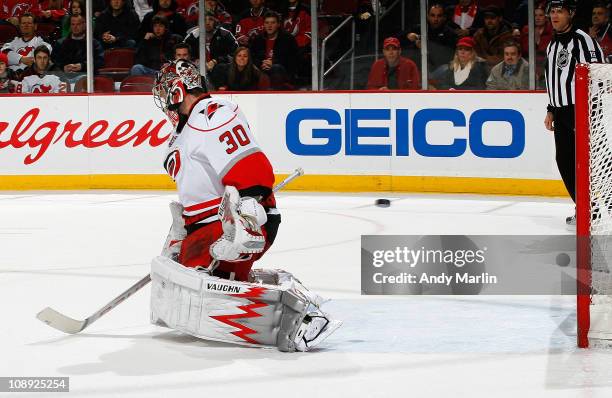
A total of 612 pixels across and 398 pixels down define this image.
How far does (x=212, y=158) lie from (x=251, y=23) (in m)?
7.07

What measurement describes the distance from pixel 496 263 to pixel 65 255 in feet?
7.26

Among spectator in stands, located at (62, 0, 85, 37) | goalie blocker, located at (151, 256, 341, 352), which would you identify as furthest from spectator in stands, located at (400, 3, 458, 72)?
goalie blocker, located at (151, 256, 341, 352)

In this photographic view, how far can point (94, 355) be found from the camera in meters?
3.66

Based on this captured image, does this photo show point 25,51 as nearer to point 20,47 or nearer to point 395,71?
point 20,47

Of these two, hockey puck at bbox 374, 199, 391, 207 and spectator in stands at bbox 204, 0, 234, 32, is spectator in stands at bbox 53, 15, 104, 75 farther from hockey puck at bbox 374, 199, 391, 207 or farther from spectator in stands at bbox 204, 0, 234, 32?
hockey puck at bbox 374, 199, 391, 207

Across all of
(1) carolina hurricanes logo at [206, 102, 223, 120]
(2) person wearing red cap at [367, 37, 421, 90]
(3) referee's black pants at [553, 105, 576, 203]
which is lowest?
(3) referee's black pants at [553, 105, 576, 203]

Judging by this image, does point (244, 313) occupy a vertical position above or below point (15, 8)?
below

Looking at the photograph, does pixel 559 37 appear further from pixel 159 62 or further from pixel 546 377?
pixel 159 62

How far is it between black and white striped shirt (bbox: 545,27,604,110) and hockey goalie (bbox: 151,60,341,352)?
324 centimetres

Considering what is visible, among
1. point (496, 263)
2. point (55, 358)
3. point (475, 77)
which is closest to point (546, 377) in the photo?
point (55, 358)

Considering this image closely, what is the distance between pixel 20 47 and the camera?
11023 mm

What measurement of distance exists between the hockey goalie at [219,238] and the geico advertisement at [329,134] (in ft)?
19.2

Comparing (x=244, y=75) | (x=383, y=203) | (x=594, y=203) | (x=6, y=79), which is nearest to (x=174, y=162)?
(x=594, y=203)

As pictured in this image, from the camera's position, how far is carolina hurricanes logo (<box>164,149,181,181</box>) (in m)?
3.91
